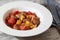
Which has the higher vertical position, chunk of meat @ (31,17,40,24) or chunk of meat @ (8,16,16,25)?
chunk of meat @ (8,16,16,25)

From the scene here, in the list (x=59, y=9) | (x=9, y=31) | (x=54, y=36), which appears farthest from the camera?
(x=59, y=9)

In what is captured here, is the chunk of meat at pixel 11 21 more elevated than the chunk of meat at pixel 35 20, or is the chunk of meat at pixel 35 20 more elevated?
the chunk of meat at pixel 11 21

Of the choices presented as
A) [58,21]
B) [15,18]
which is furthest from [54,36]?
[15,18]

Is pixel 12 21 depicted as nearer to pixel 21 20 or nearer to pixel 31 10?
pixel 21 20

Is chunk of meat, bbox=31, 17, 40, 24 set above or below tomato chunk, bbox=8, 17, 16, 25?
below

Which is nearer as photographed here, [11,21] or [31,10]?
[11,21]

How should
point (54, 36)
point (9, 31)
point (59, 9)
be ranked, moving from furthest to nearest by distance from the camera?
point (59, 9) < point (54, 36) < point (9, 31)

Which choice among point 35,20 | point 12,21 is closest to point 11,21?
point 12,21

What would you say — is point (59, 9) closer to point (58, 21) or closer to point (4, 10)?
point (58, 21)
